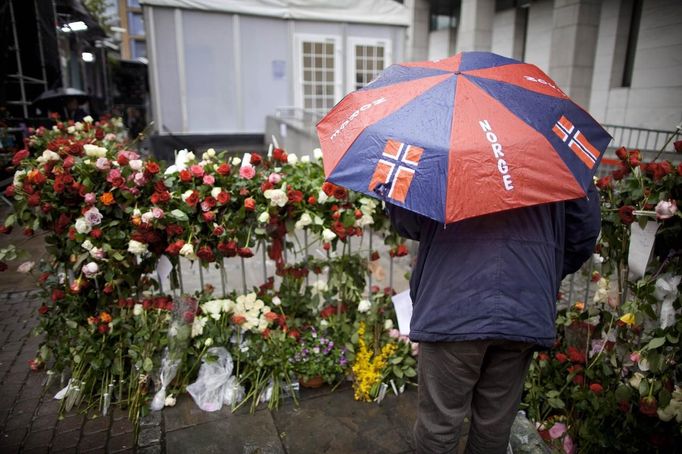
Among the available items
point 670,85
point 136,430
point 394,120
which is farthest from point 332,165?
point 670,85

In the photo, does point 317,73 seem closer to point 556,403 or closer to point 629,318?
point 556,403

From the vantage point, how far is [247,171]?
2.88 m

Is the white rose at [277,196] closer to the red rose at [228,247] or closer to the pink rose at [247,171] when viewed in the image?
the pink rose at [247,171]

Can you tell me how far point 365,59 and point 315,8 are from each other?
80.4 inches

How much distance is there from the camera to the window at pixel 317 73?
42.2 ft

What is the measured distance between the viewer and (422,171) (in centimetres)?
152

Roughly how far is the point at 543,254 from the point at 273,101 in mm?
12073

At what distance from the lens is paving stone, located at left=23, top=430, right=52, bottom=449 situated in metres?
2.62

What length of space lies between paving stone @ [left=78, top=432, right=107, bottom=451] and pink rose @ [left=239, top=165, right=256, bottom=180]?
5.84ft

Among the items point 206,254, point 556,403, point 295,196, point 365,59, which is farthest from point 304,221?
point 365,59

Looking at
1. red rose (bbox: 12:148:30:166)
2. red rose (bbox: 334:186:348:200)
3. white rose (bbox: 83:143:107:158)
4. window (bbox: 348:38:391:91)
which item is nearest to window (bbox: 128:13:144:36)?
window (bbox: 348:38:391:91)

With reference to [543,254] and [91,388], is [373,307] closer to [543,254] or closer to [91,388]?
[543,254]

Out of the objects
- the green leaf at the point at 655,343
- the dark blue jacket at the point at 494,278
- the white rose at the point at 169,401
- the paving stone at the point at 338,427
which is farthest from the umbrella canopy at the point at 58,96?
the green leaf at the point at 655,343

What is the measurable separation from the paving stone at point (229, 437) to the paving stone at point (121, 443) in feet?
0.67
